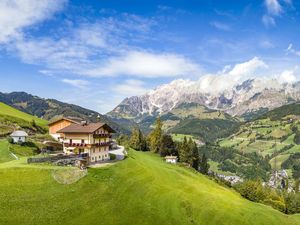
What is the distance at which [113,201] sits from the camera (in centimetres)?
6322

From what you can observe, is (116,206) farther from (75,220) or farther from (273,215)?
(273,215)

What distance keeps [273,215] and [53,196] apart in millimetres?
52037

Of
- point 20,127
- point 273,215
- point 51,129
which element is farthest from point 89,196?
point 20,127

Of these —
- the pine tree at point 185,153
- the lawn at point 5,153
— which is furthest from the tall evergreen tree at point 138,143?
the lawn at point 5,153

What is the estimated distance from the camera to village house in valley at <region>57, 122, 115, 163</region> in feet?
271

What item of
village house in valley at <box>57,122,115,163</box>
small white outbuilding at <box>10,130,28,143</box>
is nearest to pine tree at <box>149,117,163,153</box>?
village house in valley at <box>57,122,115,163</box>

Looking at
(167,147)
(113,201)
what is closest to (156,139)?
(167,147)

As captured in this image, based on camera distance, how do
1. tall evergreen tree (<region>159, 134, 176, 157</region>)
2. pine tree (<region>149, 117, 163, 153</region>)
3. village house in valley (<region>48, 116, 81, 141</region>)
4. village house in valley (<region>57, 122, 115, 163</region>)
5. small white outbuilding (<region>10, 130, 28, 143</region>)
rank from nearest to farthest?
village house in valley (<region>57, 122, 115, 163</region>) → small white outbuilding (<region>10, 130, 28, 143</region>) → village house in valley (<region>48, 116, 81, 141</region>) → tall evergreen tree (<region>159, 134, 176, 157</region>) → pine tree (<region>149, 117, 163, 153</region>)

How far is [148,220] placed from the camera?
6225 centimetres

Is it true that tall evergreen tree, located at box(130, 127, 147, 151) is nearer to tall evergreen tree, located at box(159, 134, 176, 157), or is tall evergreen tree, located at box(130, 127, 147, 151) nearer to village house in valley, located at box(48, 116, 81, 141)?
tall evergreen tree, located at box(159, 134, 176, 157)

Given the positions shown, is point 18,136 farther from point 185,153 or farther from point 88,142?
point 185,153

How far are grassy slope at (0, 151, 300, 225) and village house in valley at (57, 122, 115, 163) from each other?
24.5ft

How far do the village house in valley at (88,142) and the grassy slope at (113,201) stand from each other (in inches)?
294

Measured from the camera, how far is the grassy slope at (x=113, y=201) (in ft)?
177
